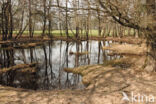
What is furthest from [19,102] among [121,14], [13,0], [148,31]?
[13,0]

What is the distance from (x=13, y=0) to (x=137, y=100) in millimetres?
38167

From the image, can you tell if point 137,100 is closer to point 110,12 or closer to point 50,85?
point 110,12

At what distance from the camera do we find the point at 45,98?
5863mm

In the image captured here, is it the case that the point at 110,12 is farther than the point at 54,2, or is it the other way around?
the point at 54,2

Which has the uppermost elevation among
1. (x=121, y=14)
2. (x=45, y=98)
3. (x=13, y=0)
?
(x=13, y=0)

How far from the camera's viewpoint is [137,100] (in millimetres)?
5488

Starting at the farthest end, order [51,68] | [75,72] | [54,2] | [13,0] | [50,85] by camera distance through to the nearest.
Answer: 1. [54,2]
2. [13,0]
3. [51,68]
4. [75,72]
5. [50,85]

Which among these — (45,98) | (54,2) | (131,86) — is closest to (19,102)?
(45,98)

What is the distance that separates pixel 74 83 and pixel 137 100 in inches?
200

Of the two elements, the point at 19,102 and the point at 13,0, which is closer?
the point at 19,102

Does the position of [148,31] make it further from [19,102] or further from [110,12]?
[19,102]

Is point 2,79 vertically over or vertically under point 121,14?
under

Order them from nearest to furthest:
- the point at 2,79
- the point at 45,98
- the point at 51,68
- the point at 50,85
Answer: the point at 45,98 < the point at 50,85 < the point at 2,79 < the point at 51,68

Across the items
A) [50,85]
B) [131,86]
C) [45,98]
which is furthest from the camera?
[50,85]
